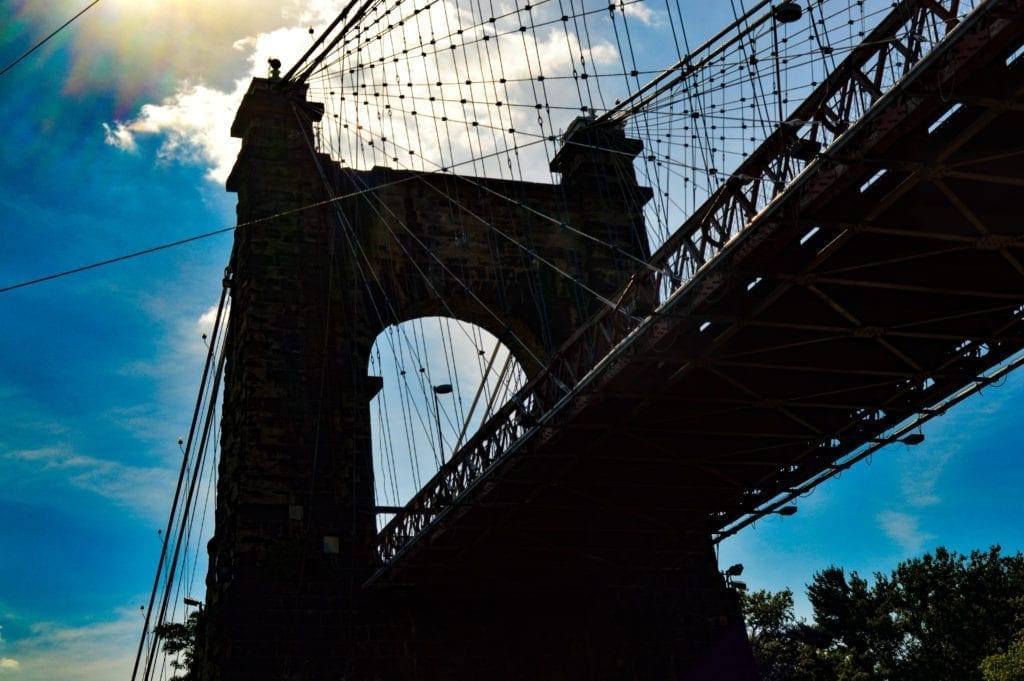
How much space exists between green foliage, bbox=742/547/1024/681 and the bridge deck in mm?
36609

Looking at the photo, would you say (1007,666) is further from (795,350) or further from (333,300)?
(795,350)

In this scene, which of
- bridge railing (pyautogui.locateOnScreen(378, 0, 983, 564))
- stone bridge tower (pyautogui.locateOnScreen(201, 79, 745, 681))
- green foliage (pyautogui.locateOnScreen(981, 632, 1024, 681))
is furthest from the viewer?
green foliage (pyautogui.locateOnScreen(981, 632, 1024, 681))

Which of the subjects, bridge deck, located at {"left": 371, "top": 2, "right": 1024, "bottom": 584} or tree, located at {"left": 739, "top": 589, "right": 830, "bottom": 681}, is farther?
tree, located at {"left": 739, "top": 589, "right": 830, "bottom": 681}

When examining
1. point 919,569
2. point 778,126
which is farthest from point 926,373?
point 919,569

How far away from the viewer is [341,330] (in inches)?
1128

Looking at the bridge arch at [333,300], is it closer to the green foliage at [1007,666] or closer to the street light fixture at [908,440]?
the street light fixture at [908,440]

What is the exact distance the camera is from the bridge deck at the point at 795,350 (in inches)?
539

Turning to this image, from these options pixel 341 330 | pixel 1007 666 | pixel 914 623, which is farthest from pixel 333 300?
pixel 914 623

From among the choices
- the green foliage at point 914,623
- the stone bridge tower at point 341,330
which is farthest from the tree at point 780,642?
the stone bridge tower at point 341,330

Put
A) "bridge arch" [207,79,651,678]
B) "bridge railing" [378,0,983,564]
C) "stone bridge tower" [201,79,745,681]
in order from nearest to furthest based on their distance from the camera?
"bridge railing" [378,0,983,564]
"stone bridge tower" [201,79,745,681]
"bridge arch" [207,79,651,678]

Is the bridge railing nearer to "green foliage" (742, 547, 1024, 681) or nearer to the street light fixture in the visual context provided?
the street light fixture

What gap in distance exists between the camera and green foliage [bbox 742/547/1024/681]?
5828 cm

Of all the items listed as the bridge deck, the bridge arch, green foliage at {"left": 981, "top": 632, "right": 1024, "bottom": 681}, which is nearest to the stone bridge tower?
the bridge arch

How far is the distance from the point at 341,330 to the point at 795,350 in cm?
1292
